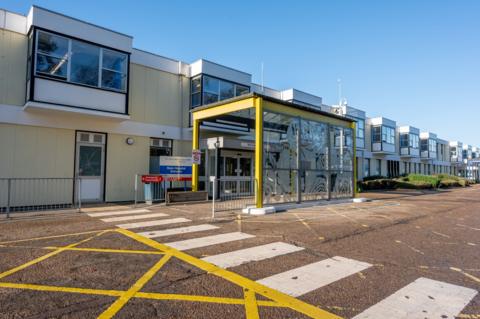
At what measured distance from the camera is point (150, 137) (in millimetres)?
15359

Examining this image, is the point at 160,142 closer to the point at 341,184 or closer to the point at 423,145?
the point at 341,184

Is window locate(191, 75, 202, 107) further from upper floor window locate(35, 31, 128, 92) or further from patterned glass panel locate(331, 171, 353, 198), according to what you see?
patterned glass panel locate(331, 171, 353, 198)

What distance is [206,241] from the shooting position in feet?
20.7

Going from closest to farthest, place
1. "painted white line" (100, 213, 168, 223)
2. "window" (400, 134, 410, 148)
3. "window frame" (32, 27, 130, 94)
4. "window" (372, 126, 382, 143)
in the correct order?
"painted white line" (100, 213, 168, 223), "window frame" (32, 27, 130, 94), "window" (372, 126, 382, 143), "window" (400, 134, 410, 148)

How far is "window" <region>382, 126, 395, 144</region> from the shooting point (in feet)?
107

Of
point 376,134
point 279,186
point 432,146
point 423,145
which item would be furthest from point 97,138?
point 432,146

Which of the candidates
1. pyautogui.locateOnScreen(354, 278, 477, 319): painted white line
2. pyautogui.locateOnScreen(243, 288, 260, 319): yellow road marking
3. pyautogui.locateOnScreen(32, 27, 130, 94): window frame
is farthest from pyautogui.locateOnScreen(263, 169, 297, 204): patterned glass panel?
pyautogui.locateOnScreen(32, 27, 130, 94): window frame

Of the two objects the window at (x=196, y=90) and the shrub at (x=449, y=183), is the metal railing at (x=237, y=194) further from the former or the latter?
the shrub at (x=449, y=183)

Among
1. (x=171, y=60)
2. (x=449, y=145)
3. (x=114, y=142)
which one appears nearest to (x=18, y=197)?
(x=114, y=142)

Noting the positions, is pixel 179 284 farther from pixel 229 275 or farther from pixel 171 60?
pixel 171 60

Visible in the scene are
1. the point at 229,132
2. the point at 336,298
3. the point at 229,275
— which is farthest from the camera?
the point at 229,132

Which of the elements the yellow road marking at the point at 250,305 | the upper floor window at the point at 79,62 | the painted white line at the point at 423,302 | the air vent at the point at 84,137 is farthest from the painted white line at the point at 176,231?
the upper floor window at the point at 79,62

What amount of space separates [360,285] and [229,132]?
14.2 meters

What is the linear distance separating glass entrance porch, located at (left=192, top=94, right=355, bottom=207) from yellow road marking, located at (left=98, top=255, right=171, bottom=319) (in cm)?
613
